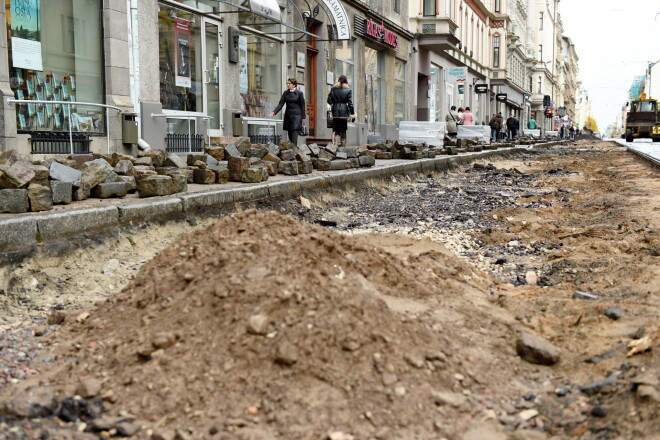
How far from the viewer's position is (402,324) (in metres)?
3.06


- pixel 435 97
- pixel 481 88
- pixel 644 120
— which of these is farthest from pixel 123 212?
pixel 644 120

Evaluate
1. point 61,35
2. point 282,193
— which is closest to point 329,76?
point 61,35

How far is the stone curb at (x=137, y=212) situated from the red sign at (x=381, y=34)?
14.8 meters

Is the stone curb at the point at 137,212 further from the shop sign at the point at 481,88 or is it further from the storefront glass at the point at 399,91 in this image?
the shop sign at the point at 481,88

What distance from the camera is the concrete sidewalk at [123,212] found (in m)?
4.84

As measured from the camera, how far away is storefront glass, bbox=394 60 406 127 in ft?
95.4

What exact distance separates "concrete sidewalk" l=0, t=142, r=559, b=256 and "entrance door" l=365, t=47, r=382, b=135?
16.0 metres

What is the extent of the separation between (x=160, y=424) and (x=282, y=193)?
6.20 m

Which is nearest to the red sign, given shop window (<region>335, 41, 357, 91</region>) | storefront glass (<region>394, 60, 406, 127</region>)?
shop window (<region>335, 41, 357, 91</region>)

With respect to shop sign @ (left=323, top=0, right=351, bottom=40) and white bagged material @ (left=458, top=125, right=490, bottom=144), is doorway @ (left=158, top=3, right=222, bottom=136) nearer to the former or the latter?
shop sign @ (left=323, top=0, right=351, bottom=40)

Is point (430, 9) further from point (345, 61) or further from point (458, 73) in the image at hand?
point (345, 61)

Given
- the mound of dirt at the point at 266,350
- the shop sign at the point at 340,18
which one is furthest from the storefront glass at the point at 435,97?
the mound of dirt at the point at 266,350

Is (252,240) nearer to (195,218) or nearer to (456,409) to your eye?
(456,409)

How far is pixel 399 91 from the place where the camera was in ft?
97.4
